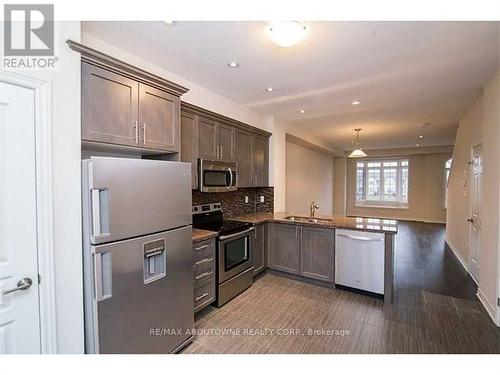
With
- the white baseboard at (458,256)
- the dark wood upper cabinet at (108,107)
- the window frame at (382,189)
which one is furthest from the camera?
the window frame at (382,189)

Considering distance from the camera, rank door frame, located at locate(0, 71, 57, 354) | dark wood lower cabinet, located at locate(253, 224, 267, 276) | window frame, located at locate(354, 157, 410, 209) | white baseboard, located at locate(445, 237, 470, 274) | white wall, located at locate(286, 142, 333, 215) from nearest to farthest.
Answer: door frame, located at locate(0, 71, 57, 354), dark wood lower cabinet, located at locate(253, 224, 267, 276), white baseboard, located at locate(445, 237, 470, 274), white wall, located at locate(286, 142, 333, 215), window frame, located at locate(354, 157, 410, 209)

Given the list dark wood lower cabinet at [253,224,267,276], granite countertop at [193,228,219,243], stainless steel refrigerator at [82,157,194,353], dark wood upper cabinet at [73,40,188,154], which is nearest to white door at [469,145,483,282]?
dark wood lower cabinet at [253,224,267,276]

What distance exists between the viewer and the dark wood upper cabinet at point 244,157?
385cm

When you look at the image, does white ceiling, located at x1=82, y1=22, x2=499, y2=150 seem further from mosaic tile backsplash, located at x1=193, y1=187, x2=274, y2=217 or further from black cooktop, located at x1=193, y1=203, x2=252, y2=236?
black cooktop, located at x1=193, y1=203, x2=252, y2=236

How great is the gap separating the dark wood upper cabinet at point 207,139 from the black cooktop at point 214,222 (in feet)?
2.36

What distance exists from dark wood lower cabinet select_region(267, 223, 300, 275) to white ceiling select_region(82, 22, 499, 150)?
195 cm

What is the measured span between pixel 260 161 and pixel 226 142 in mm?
999

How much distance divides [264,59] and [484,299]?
3.69 m

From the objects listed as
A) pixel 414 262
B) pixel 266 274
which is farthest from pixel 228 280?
pixel 414 262

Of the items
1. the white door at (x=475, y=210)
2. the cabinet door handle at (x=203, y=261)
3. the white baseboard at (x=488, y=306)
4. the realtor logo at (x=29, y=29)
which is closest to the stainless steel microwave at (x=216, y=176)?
the cabinet door handle at (x=203, y=261)

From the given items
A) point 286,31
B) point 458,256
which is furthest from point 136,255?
point 458,256

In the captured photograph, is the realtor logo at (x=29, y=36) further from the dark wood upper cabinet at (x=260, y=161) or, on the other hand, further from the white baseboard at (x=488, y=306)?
the white baseboard at (x=488, y=306)

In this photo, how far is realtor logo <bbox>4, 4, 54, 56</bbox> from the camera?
1467 millimetres

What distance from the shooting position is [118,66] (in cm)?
192
